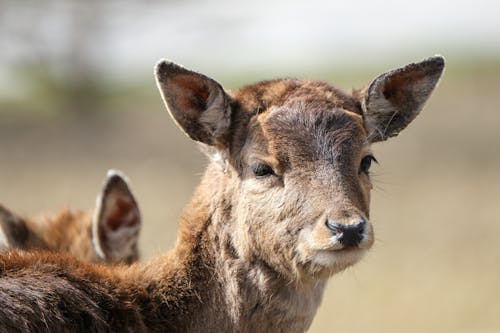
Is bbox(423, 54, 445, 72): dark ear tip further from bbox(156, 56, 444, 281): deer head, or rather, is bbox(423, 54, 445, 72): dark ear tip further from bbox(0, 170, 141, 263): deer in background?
bbox(0, 170, 141, 263): deer in background

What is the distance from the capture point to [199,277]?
28.4ft

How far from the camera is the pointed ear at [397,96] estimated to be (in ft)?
29.9

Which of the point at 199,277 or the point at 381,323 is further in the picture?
the point at 381,323

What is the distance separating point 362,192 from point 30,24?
27.1m

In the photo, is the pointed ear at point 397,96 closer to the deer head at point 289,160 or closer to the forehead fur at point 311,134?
the deer head at point 289,160

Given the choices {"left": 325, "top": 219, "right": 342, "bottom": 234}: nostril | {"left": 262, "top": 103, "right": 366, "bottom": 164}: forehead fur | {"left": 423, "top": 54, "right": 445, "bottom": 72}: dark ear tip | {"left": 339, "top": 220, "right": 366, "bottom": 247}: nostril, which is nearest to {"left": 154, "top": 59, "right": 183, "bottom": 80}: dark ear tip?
{"left": 262, "top": 103, "right": 366, "bottom": 164}: forehead fur

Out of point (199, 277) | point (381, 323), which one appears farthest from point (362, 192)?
point (381, 323)

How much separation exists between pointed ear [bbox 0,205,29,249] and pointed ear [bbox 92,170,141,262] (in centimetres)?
74

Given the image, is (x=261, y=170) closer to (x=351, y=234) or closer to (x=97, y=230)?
(x=351, y=234)

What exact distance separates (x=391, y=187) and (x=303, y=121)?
16957 millimetres

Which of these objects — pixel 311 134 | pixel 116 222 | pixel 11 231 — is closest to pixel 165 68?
pixel 311 134

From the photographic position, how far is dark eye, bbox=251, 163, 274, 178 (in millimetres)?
8539

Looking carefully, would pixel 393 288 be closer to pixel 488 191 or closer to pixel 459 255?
pixel 459 255

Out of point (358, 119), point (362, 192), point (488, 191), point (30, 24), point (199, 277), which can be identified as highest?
point (30, 24)
